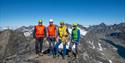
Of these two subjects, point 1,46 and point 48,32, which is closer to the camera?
point 48,32

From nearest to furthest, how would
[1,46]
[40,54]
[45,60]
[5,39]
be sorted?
[45,60], [40,54], [1,46], [5,39]

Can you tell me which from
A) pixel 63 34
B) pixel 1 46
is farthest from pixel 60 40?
pixel 1 46

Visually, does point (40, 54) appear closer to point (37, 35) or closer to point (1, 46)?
point (37, 35)

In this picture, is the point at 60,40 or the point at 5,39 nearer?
the point at 60,40

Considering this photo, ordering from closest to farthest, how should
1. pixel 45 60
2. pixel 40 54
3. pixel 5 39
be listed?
pixel 45 60 → pixel 40 54 → pixel 5 39

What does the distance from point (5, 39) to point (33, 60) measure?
170 feet

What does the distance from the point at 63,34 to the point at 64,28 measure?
1113 millimetres

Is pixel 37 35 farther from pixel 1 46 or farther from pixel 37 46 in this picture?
pixel 1 46

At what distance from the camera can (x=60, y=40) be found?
35.7 metres

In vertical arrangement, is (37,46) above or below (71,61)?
above

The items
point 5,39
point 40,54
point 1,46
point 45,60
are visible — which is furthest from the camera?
point 5,39

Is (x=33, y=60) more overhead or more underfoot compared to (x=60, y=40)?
more underfoot

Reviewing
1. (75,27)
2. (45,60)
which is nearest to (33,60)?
(45,60)

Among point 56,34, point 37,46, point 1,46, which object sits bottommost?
point 1,46
